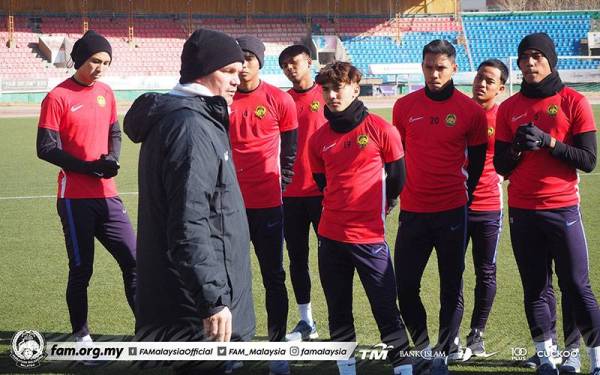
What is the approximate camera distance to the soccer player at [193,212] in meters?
3.07

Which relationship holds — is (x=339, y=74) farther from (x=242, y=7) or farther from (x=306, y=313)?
(x=242, y=7)

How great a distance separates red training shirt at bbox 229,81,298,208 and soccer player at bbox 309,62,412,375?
870 mm

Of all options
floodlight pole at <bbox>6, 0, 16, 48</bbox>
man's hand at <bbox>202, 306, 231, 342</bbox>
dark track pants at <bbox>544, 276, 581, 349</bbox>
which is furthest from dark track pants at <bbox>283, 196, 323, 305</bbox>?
floodlight pole at <bbox>6, 0, 16, 48</bbox>

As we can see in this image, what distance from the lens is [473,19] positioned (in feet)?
170

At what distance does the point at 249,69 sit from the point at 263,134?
0.49 meters

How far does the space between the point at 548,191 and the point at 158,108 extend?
285 cm

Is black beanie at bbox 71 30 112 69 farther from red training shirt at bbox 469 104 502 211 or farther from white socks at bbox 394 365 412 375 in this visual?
white socks at bbox 394 365 412 375

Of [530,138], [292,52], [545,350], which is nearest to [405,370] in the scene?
[545,350]

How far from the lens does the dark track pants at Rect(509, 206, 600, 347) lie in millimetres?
4965

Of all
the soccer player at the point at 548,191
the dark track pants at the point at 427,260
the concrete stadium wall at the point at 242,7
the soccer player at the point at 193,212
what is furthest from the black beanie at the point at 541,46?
the concrete stadium wall at the point at 242,7

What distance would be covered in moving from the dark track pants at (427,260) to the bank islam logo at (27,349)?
8.31 ft

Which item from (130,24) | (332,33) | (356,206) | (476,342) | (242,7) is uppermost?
(242,7)

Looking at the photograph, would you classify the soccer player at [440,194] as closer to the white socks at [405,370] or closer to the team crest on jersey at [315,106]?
the white socks at [405,370]

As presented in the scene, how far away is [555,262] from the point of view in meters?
5.09
